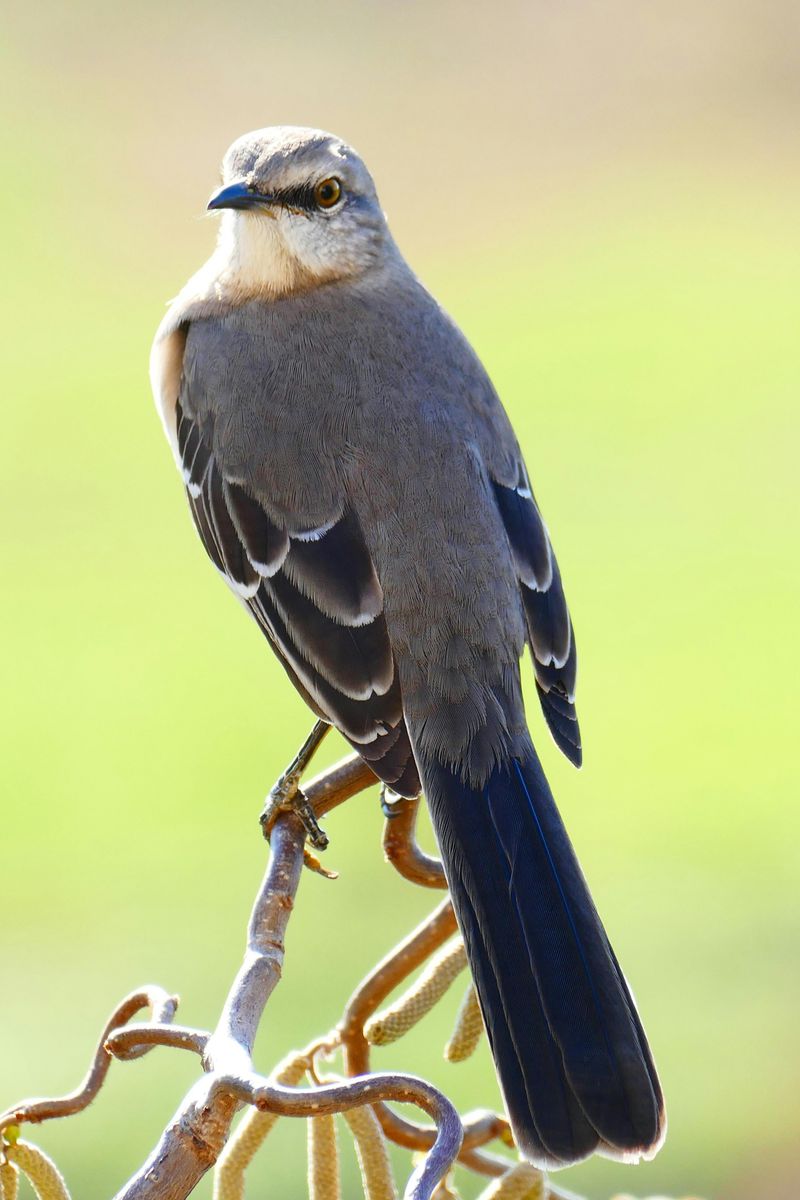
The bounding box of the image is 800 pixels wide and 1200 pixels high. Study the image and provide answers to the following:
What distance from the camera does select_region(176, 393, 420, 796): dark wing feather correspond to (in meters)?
3.44

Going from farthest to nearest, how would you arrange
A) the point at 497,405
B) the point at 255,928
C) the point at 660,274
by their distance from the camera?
the point at 660,274
the point at 497,405
the point at 255,928

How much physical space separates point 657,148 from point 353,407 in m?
19.7

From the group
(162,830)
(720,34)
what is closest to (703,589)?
(162,830)

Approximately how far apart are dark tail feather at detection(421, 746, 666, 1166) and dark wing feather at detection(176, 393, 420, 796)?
16 centimetres

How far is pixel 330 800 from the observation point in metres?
3.34

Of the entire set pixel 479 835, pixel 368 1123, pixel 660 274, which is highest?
pixel 660 274

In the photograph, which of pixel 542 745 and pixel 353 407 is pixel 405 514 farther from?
pixel 542 745

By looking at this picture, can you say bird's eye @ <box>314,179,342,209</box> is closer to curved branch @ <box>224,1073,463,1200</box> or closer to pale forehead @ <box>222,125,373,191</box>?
pale forehead @ <box>222,125,373,191</box>

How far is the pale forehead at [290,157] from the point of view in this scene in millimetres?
4168

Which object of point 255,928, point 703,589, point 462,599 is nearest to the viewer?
point 255,928

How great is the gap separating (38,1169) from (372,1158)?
1.62 ft

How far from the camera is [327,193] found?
14.2ft

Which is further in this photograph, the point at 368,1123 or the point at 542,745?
the point at 542,745

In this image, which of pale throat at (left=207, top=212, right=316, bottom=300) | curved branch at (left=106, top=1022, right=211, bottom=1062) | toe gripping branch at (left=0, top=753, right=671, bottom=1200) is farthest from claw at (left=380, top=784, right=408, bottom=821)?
pale throat at (left=207, top=212, right=316, bottom=300)
